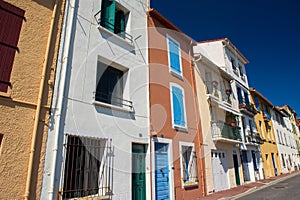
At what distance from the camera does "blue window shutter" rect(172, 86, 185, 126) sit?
11.2 m

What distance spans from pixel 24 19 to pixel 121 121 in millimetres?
Answer: 4502

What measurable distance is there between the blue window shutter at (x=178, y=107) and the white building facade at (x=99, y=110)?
2.35 metres

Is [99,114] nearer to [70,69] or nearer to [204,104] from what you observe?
[70,69]

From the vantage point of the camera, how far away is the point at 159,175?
9070 millimetres

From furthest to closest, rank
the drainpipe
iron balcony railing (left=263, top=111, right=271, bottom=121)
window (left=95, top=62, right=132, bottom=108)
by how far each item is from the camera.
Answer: iron balcony railing (left=263, top=111, right=271, bottom=121) < window (left=95, top=62, right=132, bottom=108) < the drainpipe

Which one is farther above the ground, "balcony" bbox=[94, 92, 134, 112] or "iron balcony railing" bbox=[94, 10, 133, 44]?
"iron balcony railing" bbox=[94, 10, 133, 44]

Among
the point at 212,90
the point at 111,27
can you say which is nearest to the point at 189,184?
the point at 212,90

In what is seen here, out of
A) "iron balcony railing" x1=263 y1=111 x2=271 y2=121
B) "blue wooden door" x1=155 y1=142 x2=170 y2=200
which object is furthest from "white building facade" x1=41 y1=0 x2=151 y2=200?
"iron balcony railing" x1=263 y1=111 x2=271 y2=121

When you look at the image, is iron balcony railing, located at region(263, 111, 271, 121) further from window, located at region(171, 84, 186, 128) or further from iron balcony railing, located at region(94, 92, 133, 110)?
iron balcony railing, located at region(94, 92, 133, 110)

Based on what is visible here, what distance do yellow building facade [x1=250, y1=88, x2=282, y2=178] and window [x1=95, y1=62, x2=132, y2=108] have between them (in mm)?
19403

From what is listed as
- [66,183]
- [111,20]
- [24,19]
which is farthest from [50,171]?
[111,20]

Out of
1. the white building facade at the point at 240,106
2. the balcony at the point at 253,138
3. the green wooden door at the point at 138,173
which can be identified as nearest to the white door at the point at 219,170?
the white building facade at the point at 240,106

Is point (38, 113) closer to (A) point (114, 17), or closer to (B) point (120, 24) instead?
(A) point (114, 17)

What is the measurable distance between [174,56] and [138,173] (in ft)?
24.0
